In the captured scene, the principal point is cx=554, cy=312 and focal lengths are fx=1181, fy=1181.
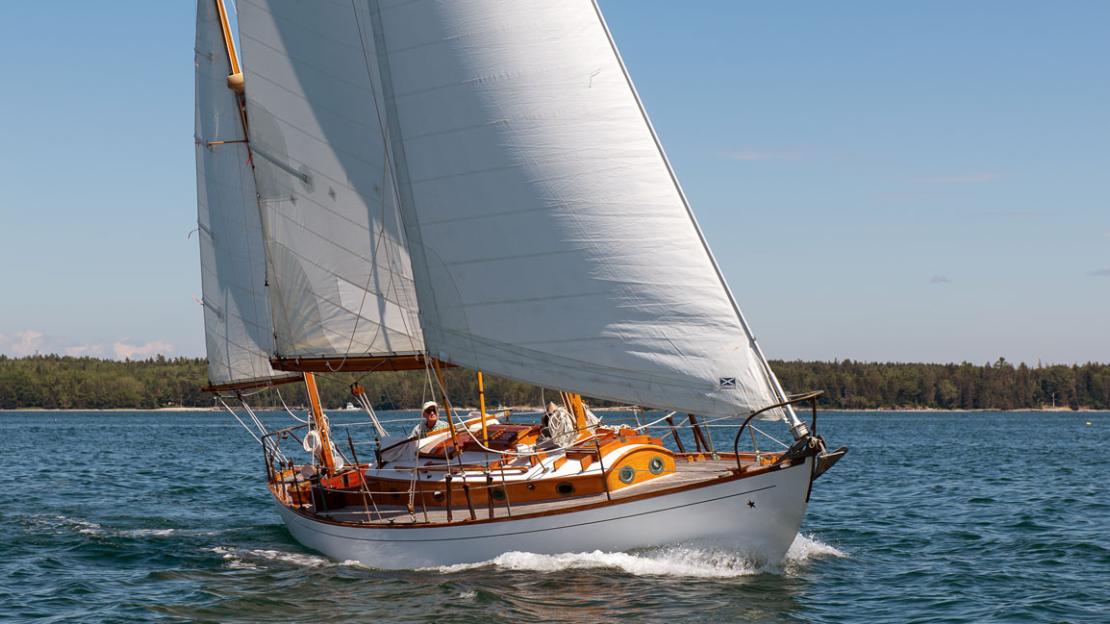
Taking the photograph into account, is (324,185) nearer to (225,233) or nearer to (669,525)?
(225,233)

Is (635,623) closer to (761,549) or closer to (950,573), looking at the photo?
(761,549)

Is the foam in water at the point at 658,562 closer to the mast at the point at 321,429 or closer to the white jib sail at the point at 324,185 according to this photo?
the white jib sail at the point at 324,185

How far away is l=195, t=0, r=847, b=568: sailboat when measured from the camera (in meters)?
18.0

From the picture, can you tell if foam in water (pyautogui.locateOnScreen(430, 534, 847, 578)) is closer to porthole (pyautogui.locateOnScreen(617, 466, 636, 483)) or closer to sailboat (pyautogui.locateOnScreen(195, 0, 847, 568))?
sailboat (pyautogui.locateOnScreen(195, 0, 847, 568))

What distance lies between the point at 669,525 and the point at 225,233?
1397cm

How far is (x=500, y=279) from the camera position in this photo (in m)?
19.2

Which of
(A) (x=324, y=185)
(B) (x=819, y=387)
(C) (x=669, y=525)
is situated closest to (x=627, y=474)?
(C) (x=669, y=525)

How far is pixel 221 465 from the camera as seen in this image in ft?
165

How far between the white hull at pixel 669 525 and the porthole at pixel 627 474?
3.83 feet

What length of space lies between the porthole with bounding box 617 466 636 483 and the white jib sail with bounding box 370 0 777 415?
1.66 m

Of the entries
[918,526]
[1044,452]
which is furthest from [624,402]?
[1044,452]

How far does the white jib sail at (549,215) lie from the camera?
17891 millimetres

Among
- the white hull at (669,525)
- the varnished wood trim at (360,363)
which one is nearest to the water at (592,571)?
the white hull at (669,525)

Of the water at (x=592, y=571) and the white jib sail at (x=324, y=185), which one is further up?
the white jib sail at (x=324, y=185)
